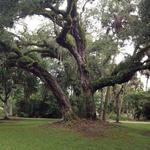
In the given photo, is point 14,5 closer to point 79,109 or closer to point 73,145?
point 73,145

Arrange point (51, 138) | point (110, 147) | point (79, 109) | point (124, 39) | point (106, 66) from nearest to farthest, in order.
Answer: point (110, 147)
point (51, 138)
point (124, 39)
point (79, 109)
point (106, 66)

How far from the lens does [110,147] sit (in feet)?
57.7

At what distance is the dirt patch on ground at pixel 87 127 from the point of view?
22531mm

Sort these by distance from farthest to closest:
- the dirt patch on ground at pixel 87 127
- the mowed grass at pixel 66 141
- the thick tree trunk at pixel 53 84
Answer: the thick tree trunk at pixel 53 84
the dirt patch on ground at pixel 87 127
the mowed grass at pixel 66 141

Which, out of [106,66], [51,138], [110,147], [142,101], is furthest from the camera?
[142,101]

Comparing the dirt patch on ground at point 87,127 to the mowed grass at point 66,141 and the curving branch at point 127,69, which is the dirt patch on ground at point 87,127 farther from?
the curving branch at point 127,69

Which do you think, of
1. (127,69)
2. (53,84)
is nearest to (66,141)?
(53,84)

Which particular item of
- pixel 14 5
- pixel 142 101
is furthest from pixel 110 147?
pixel 142 101

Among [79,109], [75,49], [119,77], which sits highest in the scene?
[75,49]

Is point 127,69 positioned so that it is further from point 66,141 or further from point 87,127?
point 66,141

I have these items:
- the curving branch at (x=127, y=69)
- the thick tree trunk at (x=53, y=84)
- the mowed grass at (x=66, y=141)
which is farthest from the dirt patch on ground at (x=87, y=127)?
the curving branch at (x=127, y=69)

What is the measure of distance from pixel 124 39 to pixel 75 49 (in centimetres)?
349

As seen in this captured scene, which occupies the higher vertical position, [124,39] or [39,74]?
[124,39]

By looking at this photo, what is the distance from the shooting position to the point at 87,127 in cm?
2423
